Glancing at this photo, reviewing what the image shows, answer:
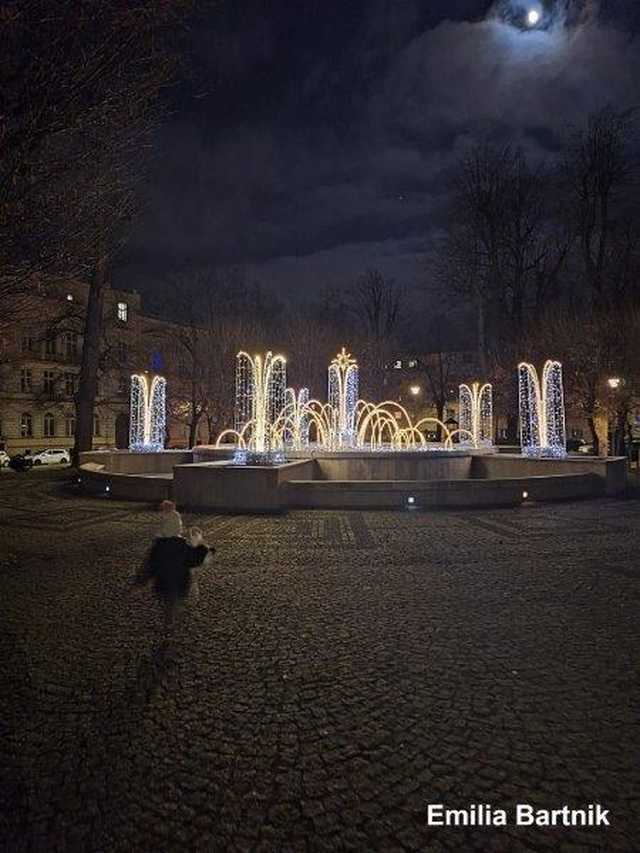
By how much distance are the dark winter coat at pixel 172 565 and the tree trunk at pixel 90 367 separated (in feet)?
78.9

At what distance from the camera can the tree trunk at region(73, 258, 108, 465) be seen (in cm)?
2847

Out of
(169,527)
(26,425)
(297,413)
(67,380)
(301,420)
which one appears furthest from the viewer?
(67,380)

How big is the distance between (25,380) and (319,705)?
2088 inches

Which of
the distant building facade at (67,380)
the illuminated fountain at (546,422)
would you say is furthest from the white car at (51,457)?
the illuminated fountain at (546,422)

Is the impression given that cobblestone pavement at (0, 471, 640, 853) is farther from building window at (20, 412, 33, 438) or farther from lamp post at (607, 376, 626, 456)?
building window at (20, 412, 33, 438)

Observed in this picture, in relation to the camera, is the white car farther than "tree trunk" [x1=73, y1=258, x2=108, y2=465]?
Yes

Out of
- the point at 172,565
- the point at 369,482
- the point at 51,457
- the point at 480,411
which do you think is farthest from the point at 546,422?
the point at 51,457

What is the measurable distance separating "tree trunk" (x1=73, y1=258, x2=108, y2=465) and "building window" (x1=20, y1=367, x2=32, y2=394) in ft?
79.1

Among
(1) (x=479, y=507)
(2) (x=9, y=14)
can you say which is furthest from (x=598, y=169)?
(2) (x=9, y=14)

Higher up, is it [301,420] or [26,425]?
[26,425]

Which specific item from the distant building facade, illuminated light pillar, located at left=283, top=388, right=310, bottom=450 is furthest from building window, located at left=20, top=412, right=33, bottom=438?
illuminated light pillar, located at left=283, top=388, right=310, bottom=450

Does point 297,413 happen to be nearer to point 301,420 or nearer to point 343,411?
point 343,411

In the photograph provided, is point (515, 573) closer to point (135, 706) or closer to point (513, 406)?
point (135, 706)

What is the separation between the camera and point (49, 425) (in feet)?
167
